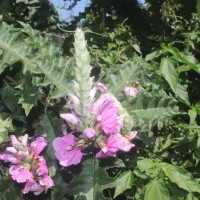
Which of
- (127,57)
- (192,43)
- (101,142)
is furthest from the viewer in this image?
(192,43)

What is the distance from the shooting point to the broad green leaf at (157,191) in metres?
1.31

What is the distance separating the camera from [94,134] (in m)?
1.11

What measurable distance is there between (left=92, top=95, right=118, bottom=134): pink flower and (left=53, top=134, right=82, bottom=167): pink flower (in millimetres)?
87

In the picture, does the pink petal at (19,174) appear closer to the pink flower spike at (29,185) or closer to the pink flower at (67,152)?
the pink flower spike at (29,185)

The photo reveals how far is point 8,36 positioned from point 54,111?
0.98ft

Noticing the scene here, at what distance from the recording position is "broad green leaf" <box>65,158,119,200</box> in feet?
3.91

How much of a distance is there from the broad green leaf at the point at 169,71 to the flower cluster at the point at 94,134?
53 cm

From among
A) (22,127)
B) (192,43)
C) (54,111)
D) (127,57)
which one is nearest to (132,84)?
(54,111)

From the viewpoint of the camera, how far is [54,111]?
147 centimetres

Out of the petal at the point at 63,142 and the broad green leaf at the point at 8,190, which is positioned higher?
the petal at the point at 63,142

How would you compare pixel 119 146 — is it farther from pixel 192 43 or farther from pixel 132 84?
pixel 192 43

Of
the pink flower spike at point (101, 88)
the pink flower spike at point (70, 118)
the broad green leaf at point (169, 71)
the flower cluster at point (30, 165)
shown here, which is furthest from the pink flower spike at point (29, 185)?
the broad green leaf at point (169, 71)

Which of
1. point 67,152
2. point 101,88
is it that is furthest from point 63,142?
point 101,88

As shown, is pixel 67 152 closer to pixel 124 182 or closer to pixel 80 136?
pixel 80 136
